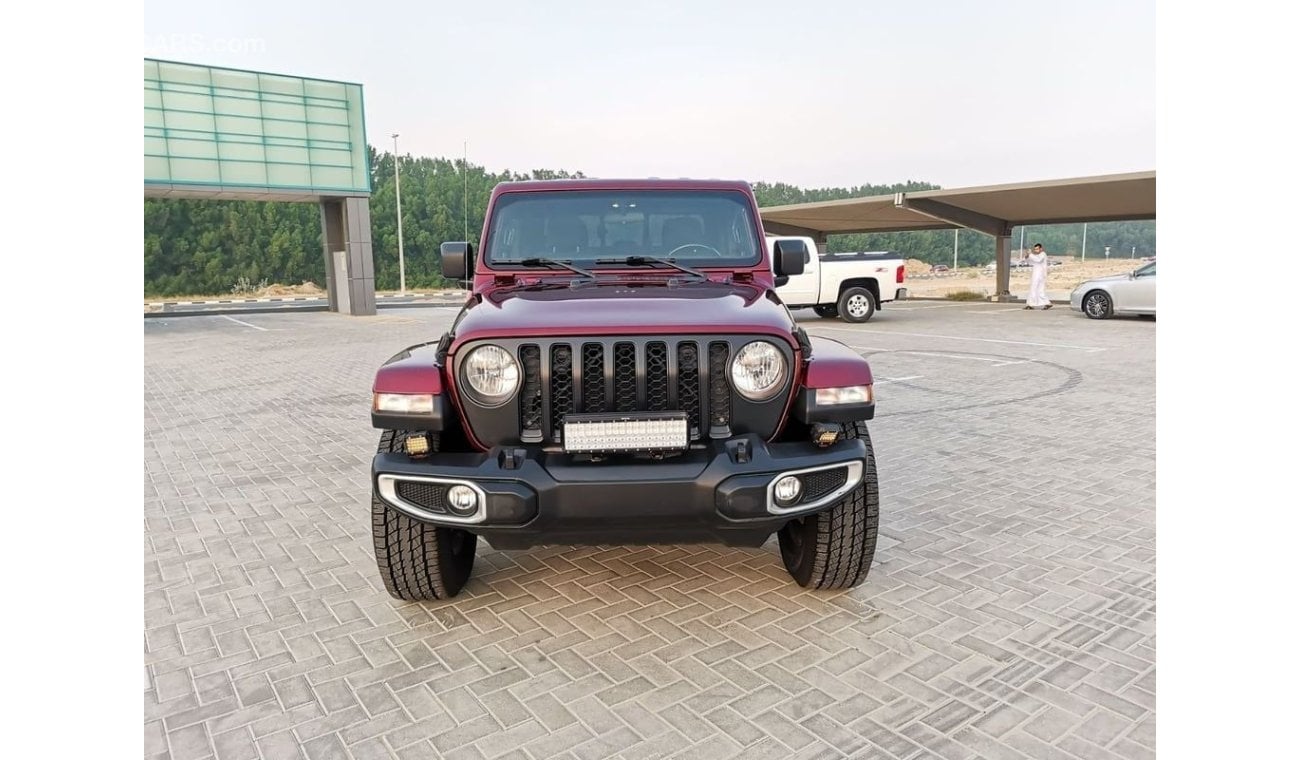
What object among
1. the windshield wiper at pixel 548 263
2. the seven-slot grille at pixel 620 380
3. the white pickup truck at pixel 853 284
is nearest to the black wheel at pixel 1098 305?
the white pickup truck at pixel 853 284

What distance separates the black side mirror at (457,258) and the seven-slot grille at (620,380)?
155 cm

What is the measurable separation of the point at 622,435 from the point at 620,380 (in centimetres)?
25

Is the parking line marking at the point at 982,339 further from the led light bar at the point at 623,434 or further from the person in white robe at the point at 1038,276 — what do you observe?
the led light bar at the point at 623,434

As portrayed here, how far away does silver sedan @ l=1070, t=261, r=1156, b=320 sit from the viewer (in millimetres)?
16375

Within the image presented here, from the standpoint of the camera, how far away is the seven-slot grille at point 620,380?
3.03 m

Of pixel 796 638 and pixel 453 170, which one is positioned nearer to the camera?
pixel 796 638

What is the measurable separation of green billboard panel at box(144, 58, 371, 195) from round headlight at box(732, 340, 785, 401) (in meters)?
22.4

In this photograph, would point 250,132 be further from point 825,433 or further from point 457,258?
point 825,433

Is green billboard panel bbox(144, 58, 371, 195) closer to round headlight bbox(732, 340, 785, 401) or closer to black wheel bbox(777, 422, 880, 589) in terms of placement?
round headlight bbox(732, 340, 785, 401)

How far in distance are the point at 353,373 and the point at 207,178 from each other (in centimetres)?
1411

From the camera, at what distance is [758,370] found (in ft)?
10.2

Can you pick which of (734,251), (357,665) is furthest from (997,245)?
(357,665)
